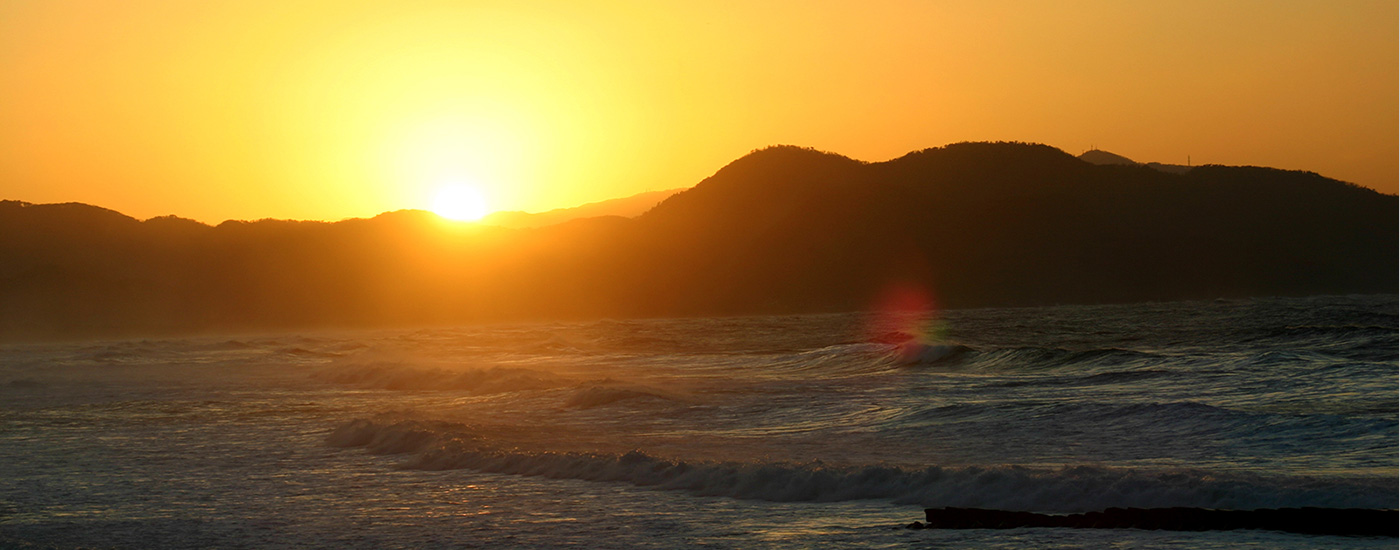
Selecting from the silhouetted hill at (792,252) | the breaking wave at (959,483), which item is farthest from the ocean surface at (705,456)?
the silhouetted hill at (792,252)

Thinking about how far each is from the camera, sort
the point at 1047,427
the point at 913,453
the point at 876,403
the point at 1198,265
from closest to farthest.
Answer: the point at 913,453, the point at 1047,427, the point at 876,403, the point at 1198,265

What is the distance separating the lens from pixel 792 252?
442 ft

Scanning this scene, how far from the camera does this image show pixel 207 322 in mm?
111125

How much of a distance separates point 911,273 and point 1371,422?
11769 cm

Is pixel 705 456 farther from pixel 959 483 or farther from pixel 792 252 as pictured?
pixel 792 252

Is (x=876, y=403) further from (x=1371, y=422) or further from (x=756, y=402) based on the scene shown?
(x=1371, y=422)

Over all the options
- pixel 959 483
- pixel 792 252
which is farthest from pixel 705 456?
pixel 792 252

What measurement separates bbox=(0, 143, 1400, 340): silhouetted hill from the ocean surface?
96.2 m

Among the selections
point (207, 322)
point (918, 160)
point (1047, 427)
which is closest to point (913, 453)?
point (1047, 427)

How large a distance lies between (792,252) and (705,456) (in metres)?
123

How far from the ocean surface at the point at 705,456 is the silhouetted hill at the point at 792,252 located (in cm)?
9623

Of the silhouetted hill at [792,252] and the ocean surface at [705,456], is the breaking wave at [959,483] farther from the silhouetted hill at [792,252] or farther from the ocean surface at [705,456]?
the silhouetted hill at [792,252]

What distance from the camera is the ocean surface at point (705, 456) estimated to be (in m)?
8.88

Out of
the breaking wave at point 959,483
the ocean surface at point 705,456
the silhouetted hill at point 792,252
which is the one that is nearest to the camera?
the ocean surface at point 705,456
